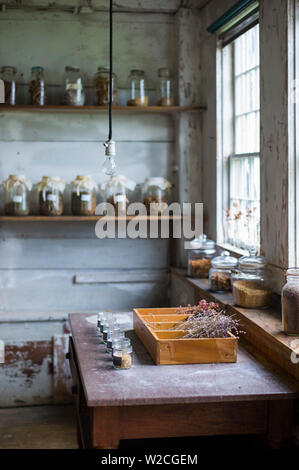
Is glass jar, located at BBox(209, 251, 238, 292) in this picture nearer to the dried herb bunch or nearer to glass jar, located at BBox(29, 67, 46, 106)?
the dried herb bunch

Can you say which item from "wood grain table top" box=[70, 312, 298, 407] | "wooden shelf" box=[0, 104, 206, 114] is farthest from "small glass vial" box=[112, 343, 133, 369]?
"wooden shelf" box=[0, 104, 206, 114]

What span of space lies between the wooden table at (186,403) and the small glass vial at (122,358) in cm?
4

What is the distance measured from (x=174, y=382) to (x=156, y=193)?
7.09 ft

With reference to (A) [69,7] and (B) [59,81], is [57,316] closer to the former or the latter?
(B) [59,81]

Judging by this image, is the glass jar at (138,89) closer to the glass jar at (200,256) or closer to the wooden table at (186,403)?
the glass jar at (200,256)

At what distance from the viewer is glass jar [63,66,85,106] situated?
398 centimetres

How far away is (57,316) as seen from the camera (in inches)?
161

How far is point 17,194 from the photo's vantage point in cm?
399

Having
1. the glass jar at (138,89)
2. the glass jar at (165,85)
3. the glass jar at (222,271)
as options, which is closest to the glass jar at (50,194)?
the glass jar at (138,89)

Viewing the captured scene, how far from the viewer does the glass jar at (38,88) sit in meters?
3.97

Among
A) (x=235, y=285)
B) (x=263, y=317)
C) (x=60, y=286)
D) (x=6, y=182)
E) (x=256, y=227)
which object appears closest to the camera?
(x=263, y=317)

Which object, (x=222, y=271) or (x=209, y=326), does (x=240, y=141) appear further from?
(x=209, y=326)
